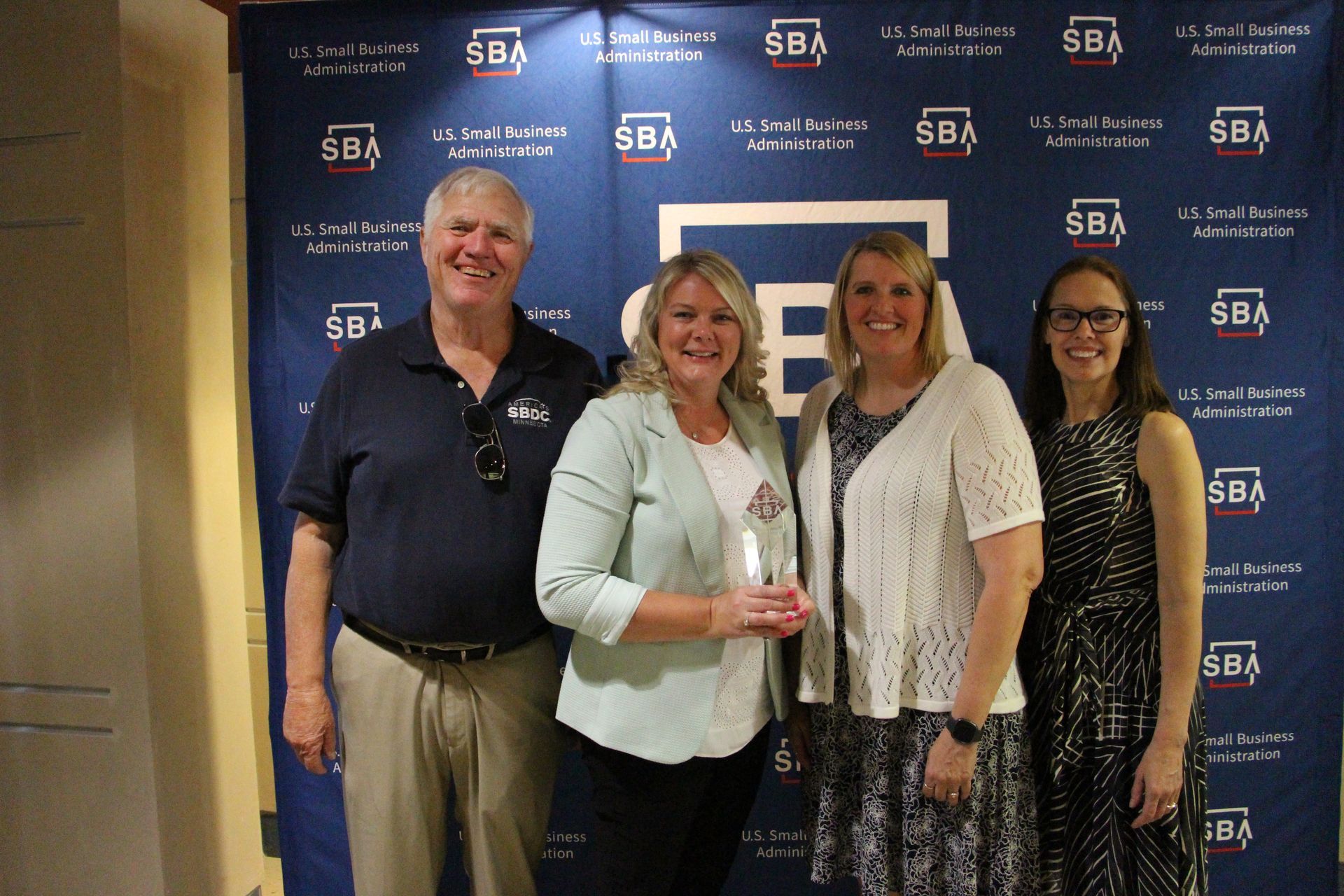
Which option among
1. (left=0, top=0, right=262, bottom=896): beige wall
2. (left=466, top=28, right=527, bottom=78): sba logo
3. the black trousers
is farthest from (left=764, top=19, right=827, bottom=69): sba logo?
the black trousers

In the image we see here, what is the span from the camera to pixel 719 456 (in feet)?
5.09

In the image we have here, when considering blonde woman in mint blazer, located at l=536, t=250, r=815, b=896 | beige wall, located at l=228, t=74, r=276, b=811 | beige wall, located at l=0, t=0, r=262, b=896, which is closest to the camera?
blonde woman in mint blazer, located at l=536, t=250, r=815, b=896

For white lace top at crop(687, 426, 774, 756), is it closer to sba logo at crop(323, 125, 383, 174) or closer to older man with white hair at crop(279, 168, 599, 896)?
older man with white hair at crop(279, 168, 599, 896)

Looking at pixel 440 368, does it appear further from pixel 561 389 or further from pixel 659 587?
pixel 659 587

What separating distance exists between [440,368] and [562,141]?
102 centimetres

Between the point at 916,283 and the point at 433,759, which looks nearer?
the point at 916,283

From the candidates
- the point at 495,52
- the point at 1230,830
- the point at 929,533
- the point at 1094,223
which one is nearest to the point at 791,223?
the point at 1094,223

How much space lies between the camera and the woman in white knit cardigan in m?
1.42

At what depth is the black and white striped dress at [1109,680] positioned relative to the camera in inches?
62.2

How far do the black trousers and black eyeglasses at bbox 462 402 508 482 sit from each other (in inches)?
23.5

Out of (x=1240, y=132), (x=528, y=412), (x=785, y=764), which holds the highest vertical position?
(x=1240, y=132)

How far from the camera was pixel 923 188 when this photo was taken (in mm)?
2275

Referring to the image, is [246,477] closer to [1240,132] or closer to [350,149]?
[350,149]

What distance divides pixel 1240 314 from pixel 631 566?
216 cm
